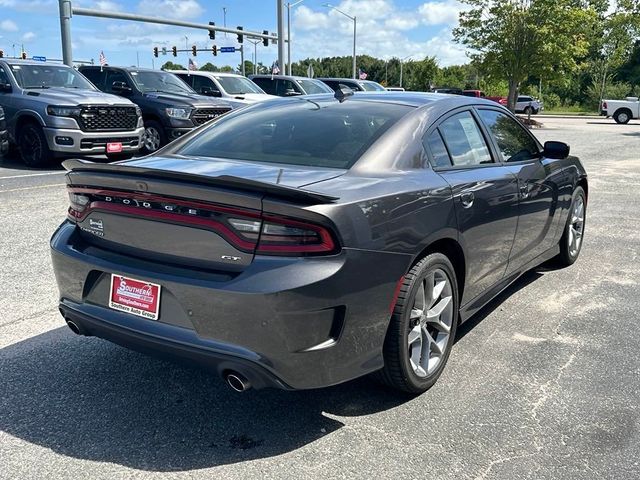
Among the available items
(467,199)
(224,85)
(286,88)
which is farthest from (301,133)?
(286,88)

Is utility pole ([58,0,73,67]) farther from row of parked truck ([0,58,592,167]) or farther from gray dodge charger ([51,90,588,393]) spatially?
gray dodge charger ([51,90,588,393])

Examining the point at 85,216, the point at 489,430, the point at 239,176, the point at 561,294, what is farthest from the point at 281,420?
the point at 561,294

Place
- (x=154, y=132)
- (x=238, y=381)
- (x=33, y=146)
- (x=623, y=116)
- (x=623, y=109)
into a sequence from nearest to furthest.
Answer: (x=238, y=381) < (x=33, y=146) < (x=154, y=132) < (x=623, y=109) < (x=623, y=116)

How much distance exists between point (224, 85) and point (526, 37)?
64.1 feet

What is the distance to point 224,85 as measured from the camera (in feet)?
52.0

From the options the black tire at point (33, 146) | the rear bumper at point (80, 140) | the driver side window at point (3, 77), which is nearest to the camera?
the rear bumper at point (80, 140)

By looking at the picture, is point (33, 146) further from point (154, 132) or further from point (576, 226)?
point (576, 226)

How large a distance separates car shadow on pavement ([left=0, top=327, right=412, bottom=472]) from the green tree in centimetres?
2949

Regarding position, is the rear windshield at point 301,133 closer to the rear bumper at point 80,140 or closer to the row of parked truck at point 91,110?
the row of parked truck at point 91,110

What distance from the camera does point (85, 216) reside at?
3.14 m

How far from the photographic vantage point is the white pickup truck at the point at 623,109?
35.0m

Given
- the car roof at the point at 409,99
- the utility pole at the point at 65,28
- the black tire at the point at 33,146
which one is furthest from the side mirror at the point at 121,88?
the car roof at the point at 409,99

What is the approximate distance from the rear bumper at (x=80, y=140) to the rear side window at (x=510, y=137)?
855 cm

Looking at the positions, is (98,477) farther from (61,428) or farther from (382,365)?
(382,365)
